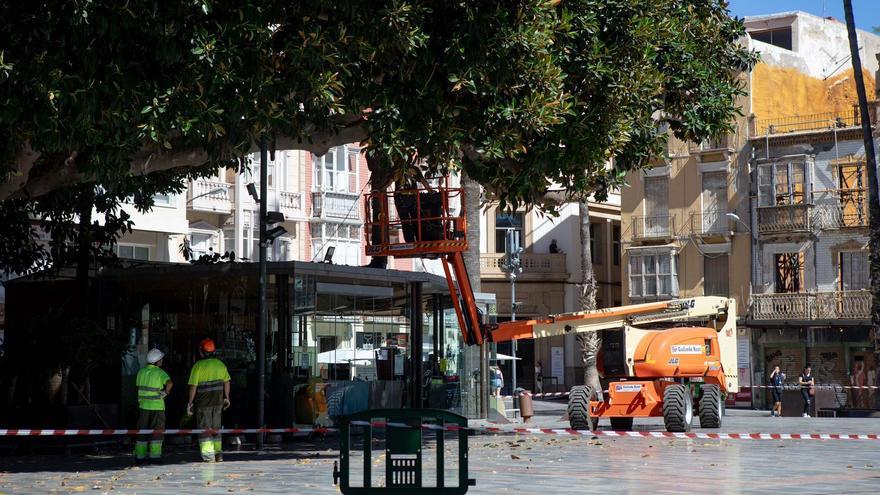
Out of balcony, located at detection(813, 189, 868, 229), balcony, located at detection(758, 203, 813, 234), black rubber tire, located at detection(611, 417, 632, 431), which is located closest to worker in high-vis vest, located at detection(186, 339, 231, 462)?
black rubber tire, located at detection(611, 417, 632, 431)

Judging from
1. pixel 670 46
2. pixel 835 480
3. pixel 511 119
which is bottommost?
pixel 835 480

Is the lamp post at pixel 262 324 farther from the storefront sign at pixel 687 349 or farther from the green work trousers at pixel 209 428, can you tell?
the storefront sign at pixel 687 349

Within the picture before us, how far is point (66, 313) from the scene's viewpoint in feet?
86.0

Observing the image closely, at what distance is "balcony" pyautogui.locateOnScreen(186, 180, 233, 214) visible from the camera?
4644 centimetres

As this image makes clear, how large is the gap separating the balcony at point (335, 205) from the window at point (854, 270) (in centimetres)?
1678

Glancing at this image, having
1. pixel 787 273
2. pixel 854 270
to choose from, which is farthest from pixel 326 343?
pixel 787 273

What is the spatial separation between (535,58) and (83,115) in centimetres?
533

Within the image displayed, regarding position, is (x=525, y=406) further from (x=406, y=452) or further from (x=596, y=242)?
(x=596, y=242)

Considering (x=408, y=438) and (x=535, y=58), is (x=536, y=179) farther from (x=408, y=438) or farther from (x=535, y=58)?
(x=408, y=438)

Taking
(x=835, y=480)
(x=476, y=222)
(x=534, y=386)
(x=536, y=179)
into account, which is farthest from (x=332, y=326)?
(x=534, y=386)

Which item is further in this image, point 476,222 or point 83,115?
point 476,222

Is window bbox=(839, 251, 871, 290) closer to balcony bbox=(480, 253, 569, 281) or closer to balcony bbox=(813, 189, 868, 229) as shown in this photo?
balcony bbox=(813, 189, 868, 229)

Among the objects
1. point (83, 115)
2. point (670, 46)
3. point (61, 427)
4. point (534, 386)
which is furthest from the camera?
point (534, 386)

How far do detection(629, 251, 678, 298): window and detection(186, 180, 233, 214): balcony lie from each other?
56.7 ft
